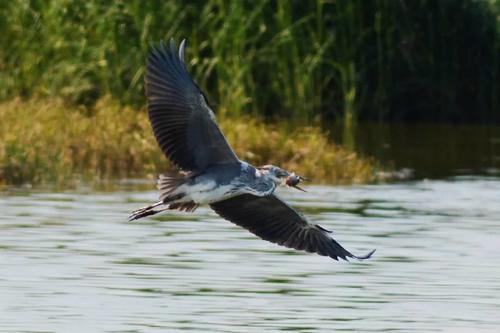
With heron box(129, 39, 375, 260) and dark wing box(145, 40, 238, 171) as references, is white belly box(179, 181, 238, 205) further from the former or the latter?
dark wing box(145, 40, 238, 171)

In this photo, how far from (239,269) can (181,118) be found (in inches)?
48.3

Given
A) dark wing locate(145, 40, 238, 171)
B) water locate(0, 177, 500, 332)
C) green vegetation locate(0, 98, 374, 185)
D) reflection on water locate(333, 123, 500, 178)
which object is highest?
dark wing locate(145, 40, 238, 171)

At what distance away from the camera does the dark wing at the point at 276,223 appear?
29.4ft

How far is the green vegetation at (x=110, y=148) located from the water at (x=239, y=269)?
467mm

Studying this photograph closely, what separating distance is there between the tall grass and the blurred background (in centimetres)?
2

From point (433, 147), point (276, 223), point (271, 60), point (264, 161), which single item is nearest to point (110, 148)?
point (264, 161)

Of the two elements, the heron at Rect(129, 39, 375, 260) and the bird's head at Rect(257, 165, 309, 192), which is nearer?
the heron at Rect(129, 39, 375, 260)

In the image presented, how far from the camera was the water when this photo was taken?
8219 millimetres

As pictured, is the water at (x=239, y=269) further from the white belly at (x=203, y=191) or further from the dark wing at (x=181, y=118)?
the dark wing at (x=181, y=118)

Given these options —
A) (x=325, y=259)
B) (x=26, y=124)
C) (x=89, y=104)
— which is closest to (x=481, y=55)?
(x=89, y=104)

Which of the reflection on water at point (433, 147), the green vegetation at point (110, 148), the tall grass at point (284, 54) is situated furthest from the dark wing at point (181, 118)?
the tall grass at point (284, 54)

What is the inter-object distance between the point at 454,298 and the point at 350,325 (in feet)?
3.43

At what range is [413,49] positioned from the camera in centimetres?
1869

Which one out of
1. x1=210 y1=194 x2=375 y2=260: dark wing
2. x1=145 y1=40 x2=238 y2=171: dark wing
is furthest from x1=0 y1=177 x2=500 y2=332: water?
x1=145 y1=40 x2=238 y2=171: dark wing
